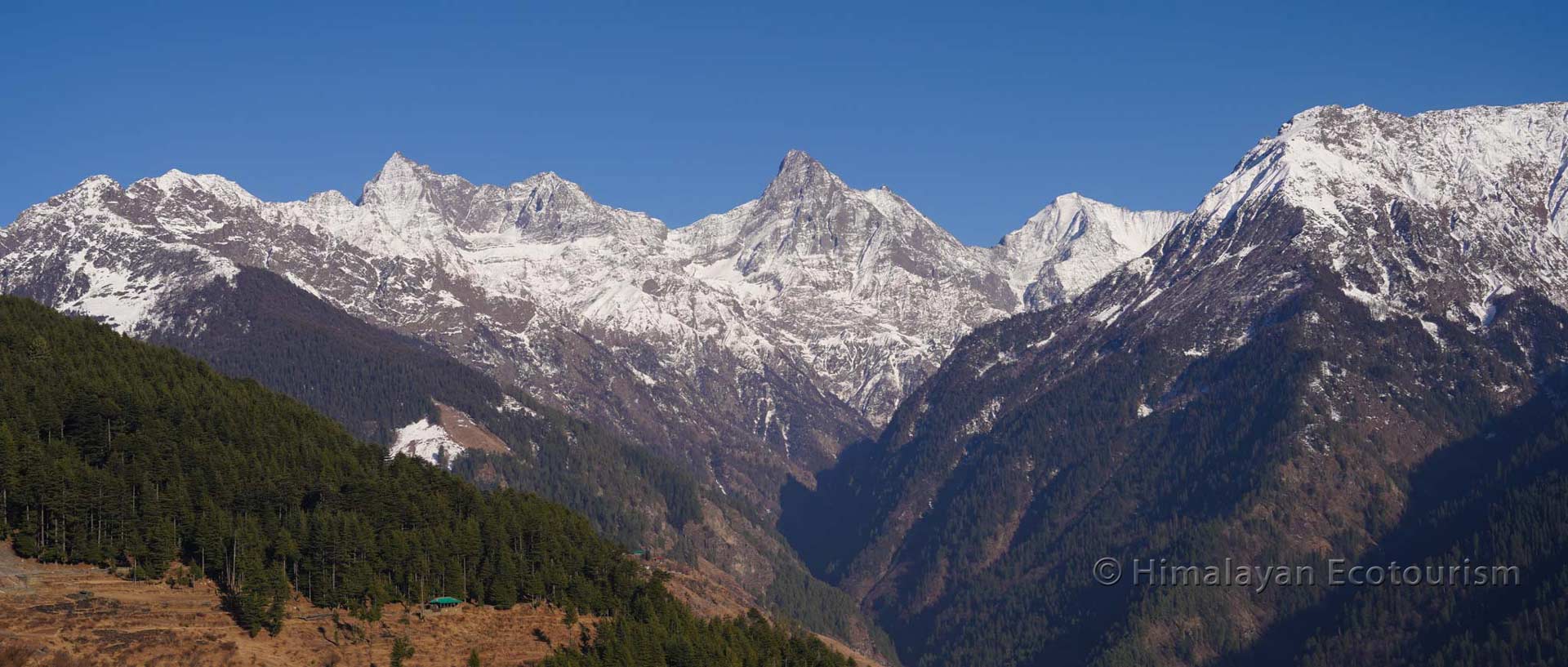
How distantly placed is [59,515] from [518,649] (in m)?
52.8

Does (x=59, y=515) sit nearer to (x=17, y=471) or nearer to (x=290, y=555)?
(x=17, y=471)

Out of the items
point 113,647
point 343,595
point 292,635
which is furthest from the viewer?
point 343,595

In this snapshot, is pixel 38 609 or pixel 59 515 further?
pixel 59 515

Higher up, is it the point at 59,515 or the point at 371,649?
the point at 59,515

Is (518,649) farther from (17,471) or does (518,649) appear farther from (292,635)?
(17,471)

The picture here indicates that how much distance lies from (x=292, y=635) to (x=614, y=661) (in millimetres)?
37282

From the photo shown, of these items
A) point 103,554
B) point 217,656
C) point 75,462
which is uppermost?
point 75,462

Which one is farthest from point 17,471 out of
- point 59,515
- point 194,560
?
point 194,560

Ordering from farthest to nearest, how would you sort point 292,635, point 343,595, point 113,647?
point 343,595, point 292,635, point 113,647

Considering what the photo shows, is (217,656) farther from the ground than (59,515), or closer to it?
closer to it

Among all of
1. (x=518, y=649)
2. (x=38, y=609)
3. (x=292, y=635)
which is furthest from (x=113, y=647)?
(x=518, y=649)

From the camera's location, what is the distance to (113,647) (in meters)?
161

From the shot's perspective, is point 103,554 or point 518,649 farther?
point 518,649

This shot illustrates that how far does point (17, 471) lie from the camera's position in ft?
604
